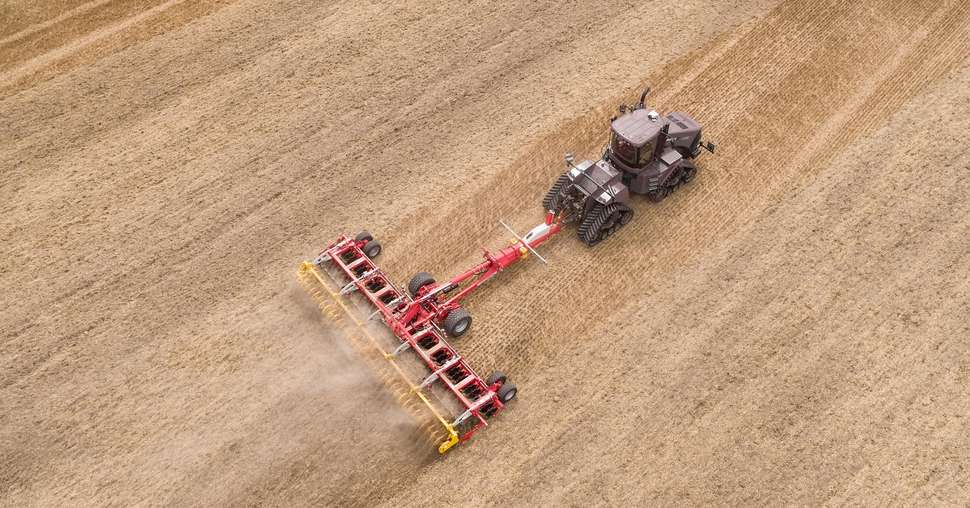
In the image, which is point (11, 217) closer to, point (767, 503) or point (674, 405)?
point (674, 405)

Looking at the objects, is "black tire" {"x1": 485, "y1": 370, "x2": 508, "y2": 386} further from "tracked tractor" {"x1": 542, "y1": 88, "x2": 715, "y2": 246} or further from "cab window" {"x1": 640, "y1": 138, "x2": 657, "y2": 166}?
"cab window" {"x1": 640, "y1": 138, "x2": 657, "y2": 166}

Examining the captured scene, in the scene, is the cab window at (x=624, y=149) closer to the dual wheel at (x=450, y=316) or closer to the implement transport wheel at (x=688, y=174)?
the implement transport wheel at (x=688, y=174)

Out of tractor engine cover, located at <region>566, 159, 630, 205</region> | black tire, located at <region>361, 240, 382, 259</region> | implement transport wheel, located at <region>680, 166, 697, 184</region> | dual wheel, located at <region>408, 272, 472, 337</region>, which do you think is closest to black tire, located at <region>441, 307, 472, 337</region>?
dual wheel, located at <region>408, 272, 472, 337</region>

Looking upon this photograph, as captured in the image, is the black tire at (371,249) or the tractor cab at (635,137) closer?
the tractor cab at (635,137)

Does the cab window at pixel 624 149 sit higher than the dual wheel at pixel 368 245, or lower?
lower

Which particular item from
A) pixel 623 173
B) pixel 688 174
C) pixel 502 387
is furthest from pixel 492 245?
pixel 688 174

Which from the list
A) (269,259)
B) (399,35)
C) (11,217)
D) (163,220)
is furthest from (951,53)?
Answer: (11,217)

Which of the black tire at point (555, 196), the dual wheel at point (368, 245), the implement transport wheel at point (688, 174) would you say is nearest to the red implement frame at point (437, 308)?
the dual wheel at point (368, 245)

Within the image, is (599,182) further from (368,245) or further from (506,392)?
(368,245)
